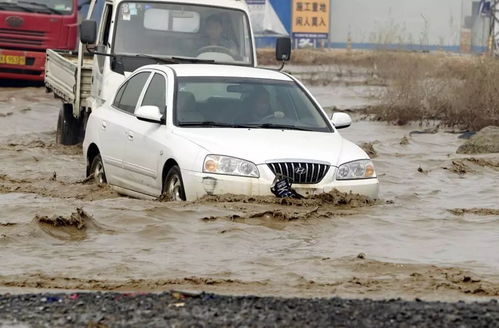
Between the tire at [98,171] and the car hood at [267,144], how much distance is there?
1794 millimetres

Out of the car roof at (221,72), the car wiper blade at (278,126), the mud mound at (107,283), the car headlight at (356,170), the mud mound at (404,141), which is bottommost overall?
the mud mound at (404,141)

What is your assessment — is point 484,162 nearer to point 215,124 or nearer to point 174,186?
point 215,124

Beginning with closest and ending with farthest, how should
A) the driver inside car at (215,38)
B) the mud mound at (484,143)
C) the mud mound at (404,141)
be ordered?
the driver inside car at (215,38)
the mud mound at (484,143)
the mud mound at (404,141)

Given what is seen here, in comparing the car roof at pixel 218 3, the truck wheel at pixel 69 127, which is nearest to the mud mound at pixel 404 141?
the truck wheel at pixel 69 127

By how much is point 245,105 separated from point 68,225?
227 cm

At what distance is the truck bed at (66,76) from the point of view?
55.9 feet

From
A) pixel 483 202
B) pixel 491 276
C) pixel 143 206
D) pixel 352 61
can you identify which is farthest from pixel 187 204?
pixel 352 61

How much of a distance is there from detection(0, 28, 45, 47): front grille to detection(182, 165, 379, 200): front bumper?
1517cm

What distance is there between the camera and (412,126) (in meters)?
26.0

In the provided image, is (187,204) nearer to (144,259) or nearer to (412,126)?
(144,259)

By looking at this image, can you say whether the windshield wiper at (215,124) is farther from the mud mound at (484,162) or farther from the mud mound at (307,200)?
the mud mound at (484,162)

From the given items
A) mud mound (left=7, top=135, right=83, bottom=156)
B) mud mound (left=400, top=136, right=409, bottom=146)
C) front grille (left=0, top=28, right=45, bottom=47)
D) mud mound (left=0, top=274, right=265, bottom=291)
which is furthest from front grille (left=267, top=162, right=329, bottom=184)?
front grille (left=0, top=28, right=45, bottom=47)

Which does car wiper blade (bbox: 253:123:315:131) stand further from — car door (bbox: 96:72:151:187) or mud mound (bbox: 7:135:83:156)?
mud mound (bbox: 7:135:83:156)

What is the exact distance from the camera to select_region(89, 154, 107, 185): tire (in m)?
12.7
